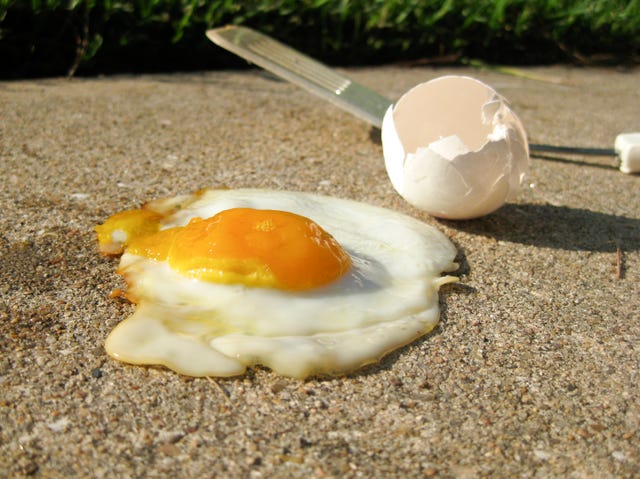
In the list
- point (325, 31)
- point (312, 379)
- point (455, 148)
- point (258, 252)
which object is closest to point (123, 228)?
point (258, 252)

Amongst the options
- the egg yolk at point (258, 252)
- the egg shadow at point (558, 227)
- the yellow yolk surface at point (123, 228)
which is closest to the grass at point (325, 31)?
the yellow yolk surface at point (123, 228)

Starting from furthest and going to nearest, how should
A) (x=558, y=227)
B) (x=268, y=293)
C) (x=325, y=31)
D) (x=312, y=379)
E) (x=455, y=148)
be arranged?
(x=325, y=31) < (x=558, y=227) < (x=455, y=148) < (x=268, y=293) < (x=312, y=379)

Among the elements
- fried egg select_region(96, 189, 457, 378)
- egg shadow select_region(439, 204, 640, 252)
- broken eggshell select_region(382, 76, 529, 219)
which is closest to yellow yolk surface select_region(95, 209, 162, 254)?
fried egg select_region(96, 189, 457, 378)

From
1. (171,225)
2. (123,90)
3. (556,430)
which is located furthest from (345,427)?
(123,90)

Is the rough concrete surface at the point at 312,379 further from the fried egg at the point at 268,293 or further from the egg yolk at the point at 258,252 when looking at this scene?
the egg yolk at the point at 258,252

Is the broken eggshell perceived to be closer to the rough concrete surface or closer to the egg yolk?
the rough concrete surface

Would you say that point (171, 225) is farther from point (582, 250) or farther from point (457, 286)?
point (582, 250)

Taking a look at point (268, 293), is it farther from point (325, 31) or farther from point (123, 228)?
point (325, 31)
